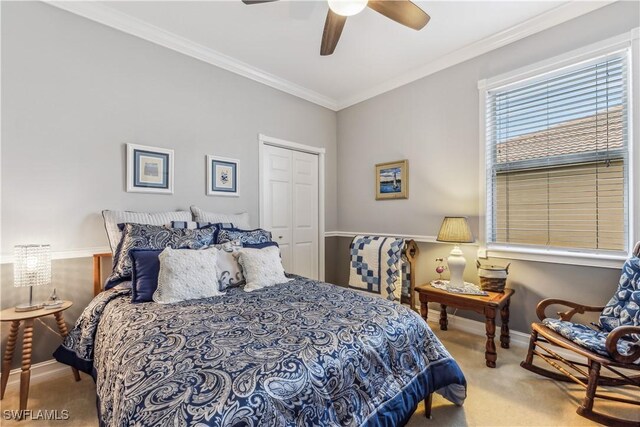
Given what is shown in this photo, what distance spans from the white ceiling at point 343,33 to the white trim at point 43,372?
2772mm

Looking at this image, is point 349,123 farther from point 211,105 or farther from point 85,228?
point 85,228

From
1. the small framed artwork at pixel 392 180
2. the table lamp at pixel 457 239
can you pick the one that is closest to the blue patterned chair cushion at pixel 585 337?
the table lamp at pixel 457 239

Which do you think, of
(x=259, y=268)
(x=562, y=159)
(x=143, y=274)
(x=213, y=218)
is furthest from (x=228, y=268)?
(x=562, y=159)

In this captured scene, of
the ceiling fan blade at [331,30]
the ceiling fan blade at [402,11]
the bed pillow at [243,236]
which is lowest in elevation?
the bed pillow at [243,236]

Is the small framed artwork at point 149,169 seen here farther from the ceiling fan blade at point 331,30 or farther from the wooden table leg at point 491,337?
the wooden table leg at point 491,337

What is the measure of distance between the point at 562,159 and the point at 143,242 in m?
3.39

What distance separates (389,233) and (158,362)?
3.01 meters

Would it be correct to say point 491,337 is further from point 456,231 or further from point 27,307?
point 27,307

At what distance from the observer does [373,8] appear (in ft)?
6.11

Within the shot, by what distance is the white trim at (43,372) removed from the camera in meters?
1.96

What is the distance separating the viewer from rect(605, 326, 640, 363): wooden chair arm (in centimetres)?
157

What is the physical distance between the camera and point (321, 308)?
1.61 meters

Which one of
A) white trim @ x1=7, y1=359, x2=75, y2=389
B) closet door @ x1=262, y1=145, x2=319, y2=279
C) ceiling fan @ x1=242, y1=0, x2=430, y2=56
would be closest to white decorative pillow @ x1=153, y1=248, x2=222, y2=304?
white trim @ x1=7, y1=359, x2=75, y2=389

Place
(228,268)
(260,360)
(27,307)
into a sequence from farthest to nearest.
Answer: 1. (228,268)
2. (27,307)
3. (260,360)
